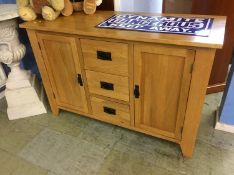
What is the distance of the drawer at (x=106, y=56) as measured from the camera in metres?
1.16

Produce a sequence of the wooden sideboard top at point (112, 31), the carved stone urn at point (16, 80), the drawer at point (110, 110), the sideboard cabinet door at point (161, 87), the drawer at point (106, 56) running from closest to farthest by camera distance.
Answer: the wooden sideboard top at point (112, 31) → the sideboard cabinet door at point (161, 87) → the drawer at point (106, 56) → the drawer at point (110, 110) → the carved stone urn at point (16, 80)

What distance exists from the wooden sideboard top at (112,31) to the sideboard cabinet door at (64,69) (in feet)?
0.24

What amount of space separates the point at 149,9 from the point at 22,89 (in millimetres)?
1303

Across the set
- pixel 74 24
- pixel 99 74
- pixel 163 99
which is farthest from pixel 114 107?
pixel 74 24

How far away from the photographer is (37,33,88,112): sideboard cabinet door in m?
1.33

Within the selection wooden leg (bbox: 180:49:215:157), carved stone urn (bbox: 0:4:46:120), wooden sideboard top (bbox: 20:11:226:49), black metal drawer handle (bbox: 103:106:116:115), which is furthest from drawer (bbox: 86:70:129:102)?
carved stone urn (bbox: 0:4:46:120)

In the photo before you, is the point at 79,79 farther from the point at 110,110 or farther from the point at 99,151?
the point at 99,151

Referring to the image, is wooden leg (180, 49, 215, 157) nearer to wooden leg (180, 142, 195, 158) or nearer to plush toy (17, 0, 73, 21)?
wooden leg (180, 142, 195, 158)

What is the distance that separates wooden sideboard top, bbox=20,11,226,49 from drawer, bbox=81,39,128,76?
0.07m

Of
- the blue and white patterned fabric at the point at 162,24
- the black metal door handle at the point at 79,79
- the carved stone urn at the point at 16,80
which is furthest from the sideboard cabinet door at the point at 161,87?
the carved stone urn at the point at 16,80

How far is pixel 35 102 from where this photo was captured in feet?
5.82

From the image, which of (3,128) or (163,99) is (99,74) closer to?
(163,99)

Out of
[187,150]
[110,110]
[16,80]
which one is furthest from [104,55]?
[16,80]

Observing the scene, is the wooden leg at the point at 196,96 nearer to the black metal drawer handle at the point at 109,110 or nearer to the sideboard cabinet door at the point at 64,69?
the black metal drawer handle at the point at 109,110
